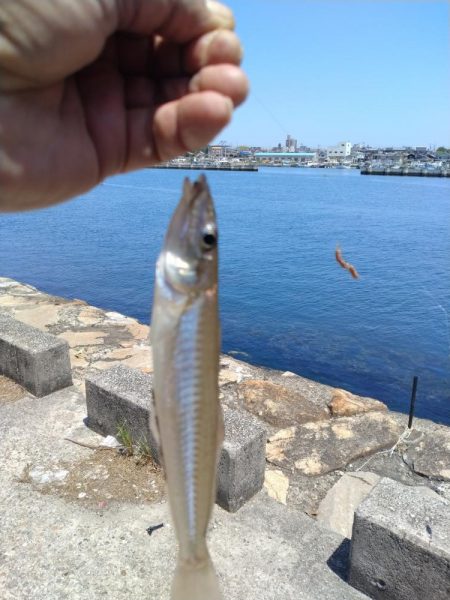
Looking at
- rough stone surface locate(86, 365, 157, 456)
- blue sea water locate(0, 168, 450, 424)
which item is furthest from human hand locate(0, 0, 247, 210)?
blue sea water locate(0, 168, 450, 424)

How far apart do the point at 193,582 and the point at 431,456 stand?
24.0ft

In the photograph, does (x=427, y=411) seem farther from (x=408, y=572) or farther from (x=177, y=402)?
(x=177, y=402)

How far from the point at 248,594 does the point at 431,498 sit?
1967 mm

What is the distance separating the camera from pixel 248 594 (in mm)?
4820

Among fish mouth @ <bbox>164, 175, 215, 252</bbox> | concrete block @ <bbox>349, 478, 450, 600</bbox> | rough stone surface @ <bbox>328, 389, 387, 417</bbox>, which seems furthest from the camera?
rough stone surface @ <bbox>328, 389, 387, 417</bbox>

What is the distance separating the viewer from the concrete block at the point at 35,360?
8023mm

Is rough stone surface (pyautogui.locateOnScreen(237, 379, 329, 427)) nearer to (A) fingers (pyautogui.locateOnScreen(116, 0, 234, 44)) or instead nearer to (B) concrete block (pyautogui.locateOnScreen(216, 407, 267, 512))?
(B) concrete block (pyautogui.locateOnScreen(216, 407, 267, 512))

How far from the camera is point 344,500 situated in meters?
7.00

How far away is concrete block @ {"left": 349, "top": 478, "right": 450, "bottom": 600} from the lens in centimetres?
438

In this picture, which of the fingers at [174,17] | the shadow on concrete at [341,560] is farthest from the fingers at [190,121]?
the shadow on concrete at [341,560]

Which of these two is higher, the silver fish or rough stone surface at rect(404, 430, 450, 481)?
the silver fish

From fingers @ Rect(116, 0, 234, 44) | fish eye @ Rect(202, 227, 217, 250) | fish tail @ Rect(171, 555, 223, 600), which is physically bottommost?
fish tail @ Rect(171, 555, 223, 600)

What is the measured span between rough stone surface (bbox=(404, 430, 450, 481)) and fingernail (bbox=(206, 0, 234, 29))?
7.48 meters

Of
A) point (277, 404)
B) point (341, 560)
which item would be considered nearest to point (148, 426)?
point (341, 560)
